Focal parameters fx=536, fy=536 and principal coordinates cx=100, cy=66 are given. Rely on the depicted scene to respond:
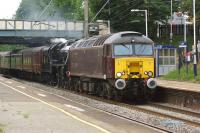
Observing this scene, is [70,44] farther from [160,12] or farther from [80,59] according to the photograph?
[160,12]

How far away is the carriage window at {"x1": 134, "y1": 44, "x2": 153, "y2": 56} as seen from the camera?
2323 centimetres

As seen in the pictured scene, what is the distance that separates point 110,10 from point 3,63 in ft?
54.6

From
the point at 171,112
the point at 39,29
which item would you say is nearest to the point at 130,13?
the point at 39,29

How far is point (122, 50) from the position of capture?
23.1 metres

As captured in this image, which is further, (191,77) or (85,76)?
(191,77)

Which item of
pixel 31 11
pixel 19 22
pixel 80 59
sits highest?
pixel 31 11

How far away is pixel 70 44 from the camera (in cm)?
3366

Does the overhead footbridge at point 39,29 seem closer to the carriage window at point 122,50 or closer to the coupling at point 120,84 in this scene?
the carriage window at point 122,50

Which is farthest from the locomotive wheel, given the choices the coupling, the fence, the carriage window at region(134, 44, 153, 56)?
the fence

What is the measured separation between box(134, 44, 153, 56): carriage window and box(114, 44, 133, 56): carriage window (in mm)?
264

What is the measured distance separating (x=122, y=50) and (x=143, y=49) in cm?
95

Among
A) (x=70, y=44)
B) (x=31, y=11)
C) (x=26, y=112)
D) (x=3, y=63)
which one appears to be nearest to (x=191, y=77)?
(x=70, y=44)

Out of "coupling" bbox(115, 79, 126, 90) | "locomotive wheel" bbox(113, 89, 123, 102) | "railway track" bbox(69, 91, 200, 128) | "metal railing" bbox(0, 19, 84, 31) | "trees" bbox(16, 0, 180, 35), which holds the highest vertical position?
"trees" bbox(16, 0, 180, 35)

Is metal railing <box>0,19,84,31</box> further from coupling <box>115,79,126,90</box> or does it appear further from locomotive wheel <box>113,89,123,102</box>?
coupling <box>115,79,126,90</box>
